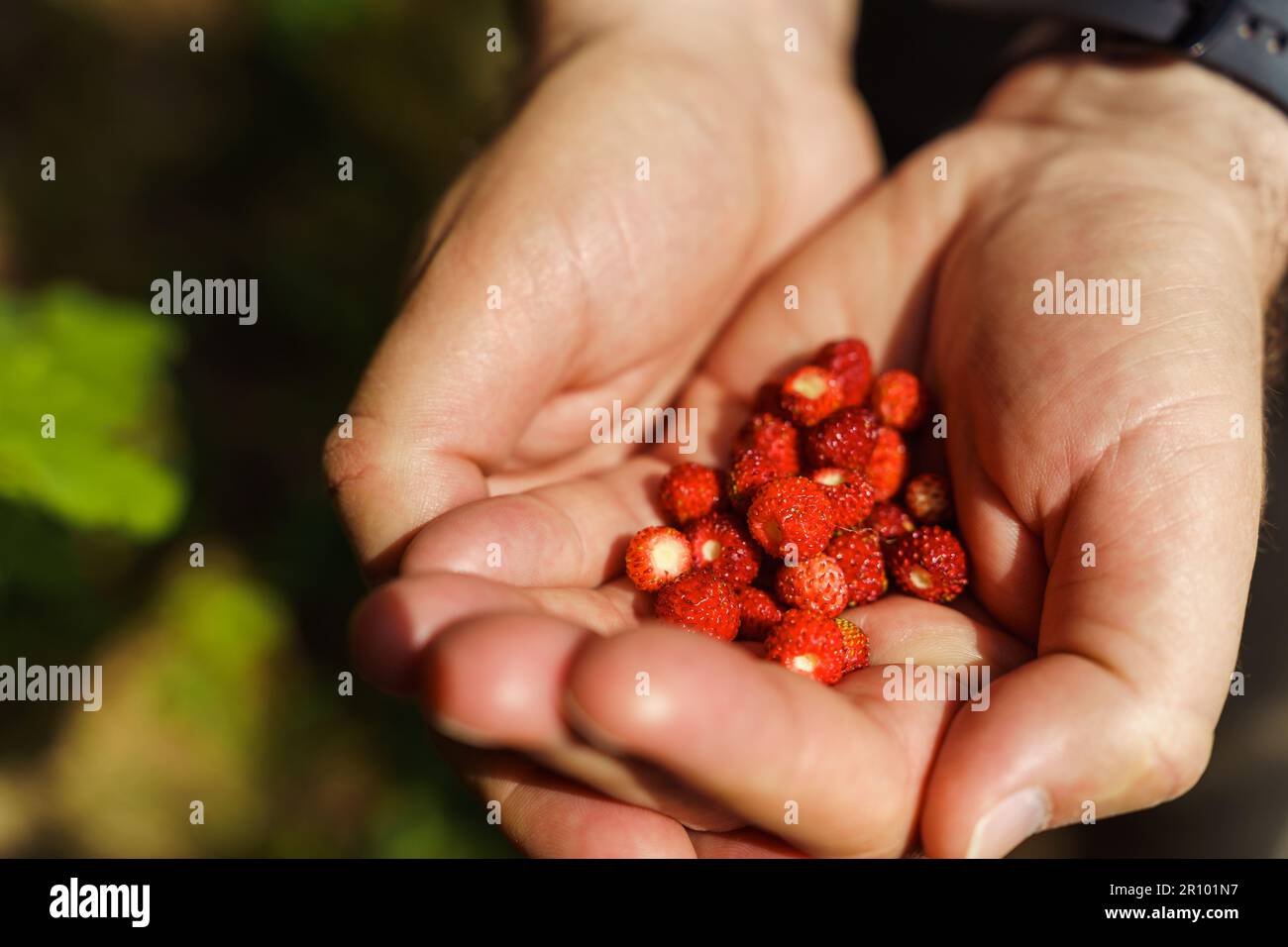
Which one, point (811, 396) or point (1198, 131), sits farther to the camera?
point (1198, 131)

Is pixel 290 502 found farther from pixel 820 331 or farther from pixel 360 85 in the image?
pixel 820 331

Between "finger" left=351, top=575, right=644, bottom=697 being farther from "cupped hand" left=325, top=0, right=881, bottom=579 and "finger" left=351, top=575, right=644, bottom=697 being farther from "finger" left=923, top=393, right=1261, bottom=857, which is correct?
"finger" left=923, top=393, right=1261, bottom=857

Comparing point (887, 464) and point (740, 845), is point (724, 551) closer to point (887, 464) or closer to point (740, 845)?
point (887, 464)

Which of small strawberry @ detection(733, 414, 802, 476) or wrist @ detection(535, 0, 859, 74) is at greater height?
wrist @ detection(535, 0, 859, 74)

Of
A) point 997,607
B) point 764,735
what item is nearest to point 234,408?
point 997,607

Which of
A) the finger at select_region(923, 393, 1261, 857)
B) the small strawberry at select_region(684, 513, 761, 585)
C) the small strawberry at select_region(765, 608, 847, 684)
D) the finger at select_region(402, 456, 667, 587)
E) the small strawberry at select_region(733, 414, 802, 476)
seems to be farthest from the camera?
the small strawberry at select_region(733, 414, 802, 476)

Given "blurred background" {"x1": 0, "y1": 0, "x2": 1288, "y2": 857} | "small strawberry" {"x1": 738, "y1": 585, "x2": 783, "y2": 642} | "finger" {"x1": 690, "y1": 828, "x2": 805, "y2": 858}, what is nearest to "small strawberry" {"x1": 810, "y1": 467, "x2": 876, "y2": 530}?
"small strawberry" {"x1": 738, "y1": 585, "x2": 783, "y2": 642}
